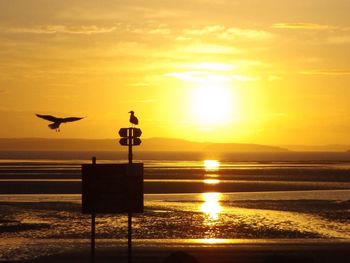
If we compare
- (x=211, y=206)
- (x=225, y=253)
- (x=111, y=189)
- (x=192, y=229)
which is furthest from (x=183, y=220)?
(x=111, y=189)

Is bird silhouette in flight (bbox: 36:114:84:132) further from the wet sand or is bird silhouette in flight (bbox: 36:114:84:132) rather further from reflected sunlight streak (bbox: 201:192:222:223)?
reflected sunlight streak (bbox: 201:192:222:223)

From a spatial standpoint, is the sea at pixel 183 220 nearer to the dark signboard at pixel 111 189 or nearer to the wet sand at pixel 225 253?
the wet sand at pixel 225 253

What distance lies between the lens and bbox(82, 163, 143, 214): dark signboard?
872 inches

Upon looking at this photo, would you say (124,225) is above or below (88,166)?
below

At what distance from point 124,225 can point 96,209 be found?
550 inches

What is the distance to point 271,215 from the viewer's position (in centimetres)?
4150

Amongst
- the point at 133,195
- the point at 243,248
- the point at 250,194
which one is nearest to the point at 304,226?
the point at 243,248

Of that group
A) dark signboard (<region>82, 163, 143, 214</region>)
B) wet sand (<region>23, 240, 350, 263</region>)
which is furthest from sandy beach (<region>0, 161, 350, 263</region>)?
dark signboard (<region>82, 163, 143, 214</region>)

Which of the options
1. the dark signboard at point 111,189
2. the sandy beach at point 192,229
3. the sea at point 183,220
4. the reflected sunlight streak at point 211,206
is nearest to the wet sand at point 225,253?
the sandy beach at point 192,229

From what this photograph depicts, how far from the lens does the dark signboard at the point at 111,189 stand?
72.6ft

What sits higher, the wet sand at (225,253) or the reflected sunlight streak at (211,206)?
the reflected sunlight streak at (211,206)

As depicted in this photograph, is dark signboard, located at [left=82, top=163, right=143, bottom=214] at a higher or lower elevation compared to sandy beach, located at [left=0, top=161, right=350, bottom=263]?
higher

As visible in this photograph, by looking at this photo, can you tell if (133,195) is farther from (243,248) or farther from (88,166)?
(243,248)

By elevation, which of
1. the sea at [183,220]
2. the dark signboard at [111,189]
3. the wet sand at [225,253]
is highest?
the dark signboard at [111,189]
